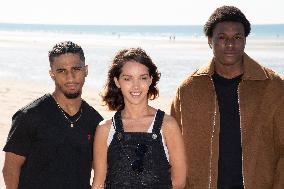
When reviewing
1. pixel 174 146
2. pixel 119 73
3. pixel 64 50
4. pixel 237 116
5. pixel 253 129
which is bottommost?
pixel 174 146

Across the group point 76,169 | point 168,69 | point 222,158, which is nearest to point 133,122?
point 76,169

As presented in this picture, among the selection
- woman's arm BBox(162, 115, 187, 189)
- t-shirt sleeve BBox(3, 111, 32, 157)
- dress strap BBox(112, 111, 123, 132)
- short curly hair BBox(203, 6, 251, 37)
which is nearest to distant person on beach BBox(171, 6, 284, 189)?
short curly hair BBox(203, 6, 251, 37)

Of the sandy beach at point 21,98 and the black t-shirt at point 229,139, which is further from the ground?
the black t-shirt at point 229,139

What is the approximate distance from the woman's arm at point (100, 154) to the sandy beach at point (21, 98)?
23.8 ft

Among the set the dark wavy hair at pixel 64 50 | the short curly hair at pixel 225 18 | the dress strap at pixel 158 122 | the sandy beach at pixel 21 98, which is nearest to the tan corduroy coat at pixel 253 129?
the short curly hair at pixel 225 18

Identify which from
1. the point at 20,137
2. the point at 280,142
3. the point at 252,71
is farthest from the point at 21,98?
the point at 280,142

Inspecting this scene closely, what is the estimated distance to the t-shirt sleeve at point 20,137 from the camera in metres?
4.10

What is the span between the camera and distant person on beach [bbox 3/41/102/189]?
4129mm

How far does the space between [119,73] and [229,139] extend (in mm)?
1233

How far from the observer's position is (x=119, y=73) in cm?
441

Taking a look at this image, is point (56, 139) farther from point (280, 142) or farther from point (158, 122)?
point (280, 142)

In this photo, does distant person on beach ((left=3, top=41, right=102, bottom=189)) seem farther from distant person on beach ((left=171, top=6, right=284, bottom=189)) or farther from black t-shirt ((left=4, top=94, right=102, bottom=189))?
distant person on beach ((left=171, top=6, right=284, bottom=189))

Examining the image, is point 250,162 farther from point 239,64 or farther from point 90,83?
point 90,83

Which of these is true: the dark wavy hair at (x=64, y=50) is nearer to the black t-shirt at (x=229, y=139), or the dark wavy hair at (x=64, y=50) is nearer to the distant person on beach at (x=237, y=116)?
the distant person on beach at (x=237, y=116)
